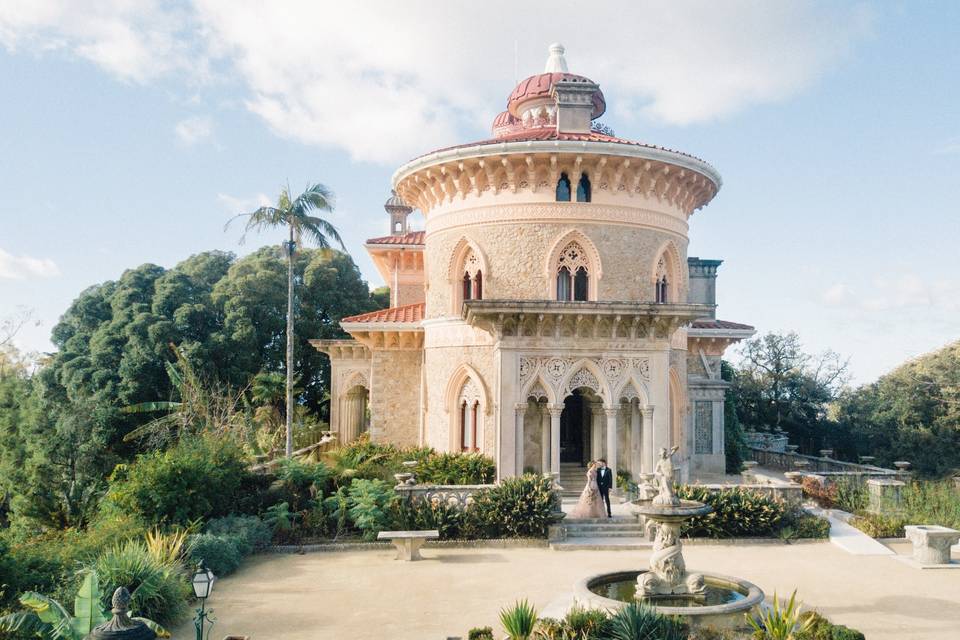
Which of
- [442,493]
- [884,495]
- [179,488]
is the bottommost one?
[884,495]

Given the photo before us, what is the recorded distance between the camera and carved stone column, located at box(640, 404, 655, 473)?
1827 cm

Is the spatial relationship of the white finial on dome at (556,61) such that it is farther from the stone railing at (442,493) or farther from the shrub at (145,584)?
the shrub at (145,584)

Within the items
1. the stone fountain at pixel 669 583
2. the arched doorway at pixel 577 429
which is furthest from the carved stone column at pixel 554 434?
the stone fountain at pixel 669 583

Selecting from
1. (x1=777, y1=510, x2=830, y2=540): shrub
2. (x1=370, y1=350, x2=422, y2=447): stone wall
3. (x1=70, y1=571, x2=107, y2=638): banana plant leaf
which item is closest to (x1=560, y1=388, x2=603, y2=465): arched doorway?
(x1=370, y1=350, x2=422, y2=447): stone wall

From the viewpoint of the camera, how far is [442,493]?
15.9 metres

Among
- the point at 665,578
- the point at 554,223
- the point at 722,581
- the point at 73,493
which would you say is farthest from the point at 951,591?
the point at 73,493

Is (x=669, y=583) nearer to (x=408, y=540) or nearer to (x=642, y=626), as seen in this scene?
(x=642, y=626)

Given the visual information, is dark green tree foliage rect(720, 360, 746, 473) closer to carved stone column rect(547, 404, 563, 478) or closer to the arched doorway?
the arched doorway

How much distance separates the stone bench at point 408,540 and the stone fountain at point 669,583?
4.27 meters

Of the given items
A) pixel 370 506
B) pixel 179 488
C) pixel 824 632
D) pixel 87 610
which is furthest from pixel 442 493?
A: pixel 824 632

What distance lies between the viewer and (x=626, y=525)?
52.1 feet

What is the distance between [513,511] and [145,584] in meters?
7.58

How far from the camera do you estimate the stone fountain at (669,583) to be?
32.8ft

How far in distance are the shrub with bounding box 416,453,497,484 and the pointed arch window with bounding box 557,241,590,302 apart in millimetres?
5081
